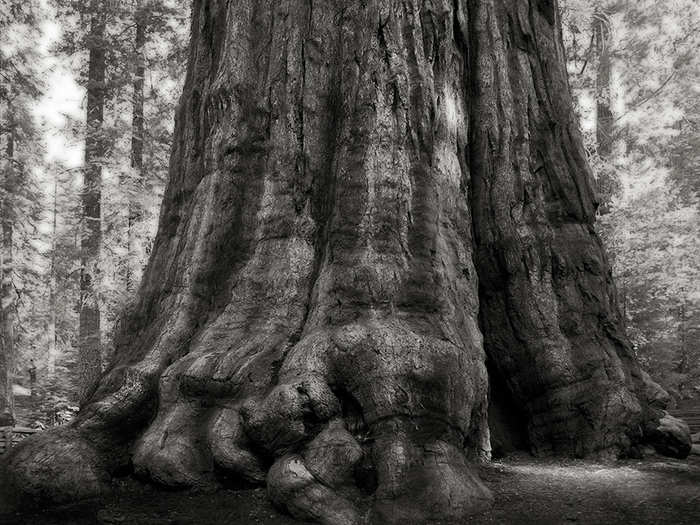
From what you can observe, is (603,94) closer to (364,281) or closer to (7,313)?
(364,281)

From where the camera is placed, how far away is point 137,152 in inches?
542

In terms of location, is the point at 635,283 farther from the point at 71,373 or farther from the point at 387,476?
the point at 71,373

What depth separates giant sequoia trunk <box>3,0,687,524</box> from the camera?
321cm

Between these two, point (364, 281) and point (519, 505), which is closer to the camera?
point (519, 505)

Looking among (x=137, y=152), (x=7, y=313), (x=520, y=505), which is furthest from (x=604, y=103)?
(x=7, y=313)

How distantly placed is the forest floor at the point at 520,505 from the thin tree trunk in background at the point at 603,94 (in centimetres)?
901

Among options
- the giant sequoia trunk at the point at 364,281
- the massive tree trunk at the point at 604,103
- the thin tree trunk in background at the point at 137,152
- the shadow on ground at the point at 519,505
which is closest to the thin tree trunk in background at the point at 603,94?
the massive tree trunk at the point at 604,103

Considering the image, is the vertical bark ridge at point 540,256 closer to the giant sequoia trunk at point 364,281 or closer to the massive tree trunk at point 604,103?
the giant sequoia trunk at point 364,281

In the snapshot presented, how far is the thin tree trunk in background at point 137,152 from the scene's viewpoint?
12.1m

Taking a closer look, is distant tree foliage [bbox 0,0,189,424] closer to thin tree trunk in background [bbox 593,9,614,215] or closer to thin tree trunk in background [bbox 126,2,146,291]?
thin tree trunk in background [bbox 126,2,146,291]

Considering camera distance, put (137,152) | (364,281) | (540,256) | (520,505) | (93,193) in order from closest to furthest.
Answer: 1. (520,505)
2. (364,281)
3. (540,256)
4. (93,193)
5. (137,152)

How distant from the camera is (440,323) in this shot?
12.0 ft

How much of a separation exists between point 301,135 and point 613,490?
324 cm

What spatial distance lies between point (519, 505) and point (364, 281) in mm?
1596
